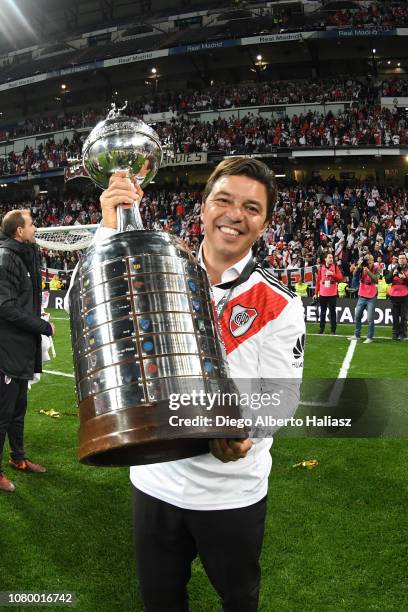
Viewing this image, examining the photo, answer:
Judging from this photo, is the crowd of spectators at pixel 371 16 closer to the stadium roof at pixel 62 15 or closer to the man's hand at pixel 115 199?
the stadium roof at pixel 62 15

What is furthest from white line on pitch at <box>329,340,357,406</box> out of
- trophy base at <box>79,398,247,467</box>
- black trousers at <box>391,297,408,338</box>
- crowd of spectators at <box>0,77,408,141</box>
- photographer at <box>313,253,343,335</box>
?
crowd of spectators at <box>0,77,408,141</box>

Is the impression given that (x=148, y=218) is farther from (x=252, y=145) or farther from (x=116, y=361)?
(x=116, y=361)

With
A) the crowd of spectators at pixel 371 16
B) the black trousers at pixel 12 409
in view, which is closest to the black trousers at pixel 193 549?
the black trousers at pixel 12 409

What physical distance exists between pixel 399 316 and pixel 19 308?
9315 mm

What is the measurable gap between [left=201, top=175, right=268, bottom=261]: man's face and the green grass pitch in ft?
6.72

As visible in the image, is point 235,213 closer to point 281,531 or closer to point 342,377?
point 281,531

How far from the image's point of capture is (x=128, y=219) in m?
1.56

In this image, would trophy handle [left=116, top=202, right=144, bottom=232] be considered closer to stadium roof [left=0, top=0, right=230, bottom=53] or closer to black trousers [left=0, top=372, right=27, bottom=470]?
black trousers [left=0, top=372, right=27, bottom=470]

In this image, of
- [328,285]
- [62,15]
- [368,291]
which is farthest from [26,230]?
[62,15]

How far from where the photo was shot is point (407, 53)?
106 ft

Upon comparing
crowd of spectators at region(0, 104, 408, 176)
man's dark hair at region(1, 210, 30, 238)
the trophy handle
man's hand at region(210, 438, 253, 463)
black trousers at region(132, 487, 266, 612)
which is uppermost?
crowd of spectators at region(0, 104, 408, 176)

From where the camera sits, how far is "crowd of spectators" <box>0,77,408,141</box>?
30.3 metres

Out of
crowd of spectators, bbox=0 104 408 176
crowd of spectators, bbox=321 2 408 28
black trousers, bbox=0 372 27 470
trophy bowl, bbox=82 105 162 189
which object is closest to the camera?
trophy bowl, bbox=82 105 162 189

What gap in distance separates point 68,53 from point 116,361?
1778 inches
